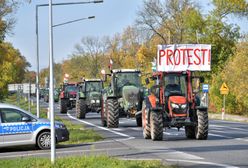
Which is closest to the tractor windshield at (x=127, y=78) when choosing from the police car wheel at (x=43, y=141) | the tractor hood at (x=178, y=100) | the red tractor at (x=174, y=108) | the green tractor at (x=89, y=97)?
the red tractor at (x=174, y=108)

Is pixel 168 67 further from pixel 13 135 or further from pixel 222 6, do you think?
pixel 222 6

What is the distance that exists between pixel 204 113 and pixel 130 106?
8.07 meters

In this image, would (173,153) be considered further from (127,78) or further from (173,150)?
(127,78)

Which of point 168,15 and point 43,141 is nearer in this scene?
point 43,141

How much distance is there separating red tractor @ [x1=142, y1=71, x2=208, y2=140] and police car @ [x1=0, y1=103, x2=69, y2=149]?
10.8 ft

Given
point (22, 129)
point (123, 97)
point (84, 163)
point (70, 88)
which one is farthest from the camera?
point (70, 88)

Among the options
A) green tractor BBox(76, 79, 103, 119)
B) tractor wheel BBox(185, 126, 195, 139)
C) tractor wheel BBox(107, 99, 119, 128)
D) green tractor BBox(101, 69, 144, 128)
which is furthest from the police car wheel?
green tractor BBox(76, 79, 103, 119)

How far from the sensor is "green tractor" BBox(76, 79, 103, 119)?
37.3 metres

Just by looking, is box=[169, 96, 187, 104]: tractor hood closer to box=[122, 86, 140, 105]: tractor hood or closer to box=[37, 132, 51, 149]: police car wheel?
box=[37, 132, 51, 149]: police car wheel

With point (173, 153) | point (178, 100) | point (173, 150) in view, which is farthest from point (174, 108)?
point (173, 153)

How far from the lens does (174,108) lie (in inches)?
777

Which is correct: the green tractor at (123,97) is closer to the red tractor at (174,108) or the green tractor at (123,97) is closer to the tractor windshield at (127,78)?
the tractor windshield at (127,78)

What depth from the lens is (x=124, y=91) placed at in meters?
27.3

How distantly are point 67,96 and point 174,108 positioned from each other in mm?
28425
